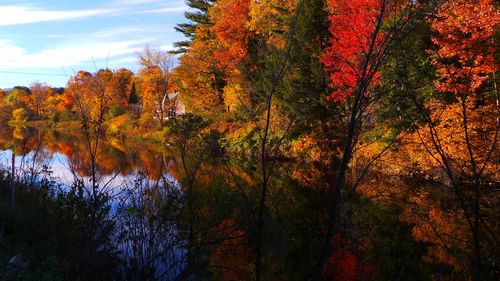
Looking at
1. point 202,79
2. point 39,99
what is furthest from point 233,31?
point 39,99

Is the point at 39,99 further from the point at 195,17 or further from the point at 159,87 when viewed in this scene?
the point at 159,87

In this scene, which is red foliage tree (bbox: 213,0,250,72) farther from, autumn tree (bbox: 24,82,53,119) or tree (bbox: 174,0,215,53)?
autumn tree (bbox: 24,82,53,119)

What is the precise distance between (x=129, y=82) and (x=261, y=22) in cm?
3561

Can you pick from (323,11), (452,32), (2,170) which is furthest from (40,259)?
(323,11)

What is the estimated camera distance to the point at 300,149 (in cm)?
2664

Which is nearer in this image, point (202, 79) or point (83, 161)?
point (83, 161)

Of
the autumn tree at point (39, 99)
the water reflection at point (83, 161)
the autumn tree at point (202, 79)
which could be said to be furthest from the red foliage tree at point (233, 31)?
the autumn tree at point (39, 99)

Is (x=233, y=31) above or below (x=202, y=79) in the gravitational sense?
above

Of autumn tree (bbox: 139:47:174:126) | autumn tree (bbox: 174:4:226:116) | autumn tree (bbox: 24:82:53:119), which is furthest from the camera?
autumn tree (bbox: 24:82:53:119)

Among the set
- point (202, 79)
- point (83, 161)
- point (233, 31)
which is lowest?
point (83, 161)

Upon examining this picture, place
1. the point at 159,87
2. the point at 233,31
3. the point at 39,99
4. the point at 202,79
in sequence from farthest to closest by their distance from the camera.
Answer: the point at 39,99 → the point at 202,79 → the point at 233,31 → the point at 159,87

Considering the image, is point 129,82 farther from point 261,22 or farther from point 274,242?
point 274,242

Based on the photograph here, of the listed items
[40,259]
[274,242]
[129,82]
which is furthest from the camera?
[129,82]

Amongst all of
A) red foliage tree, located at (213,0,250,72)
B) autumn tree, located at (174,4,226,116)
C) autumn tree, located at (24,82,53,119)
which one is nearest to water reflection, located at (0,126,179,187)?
autumn tree, located at (174,4,226,116)
